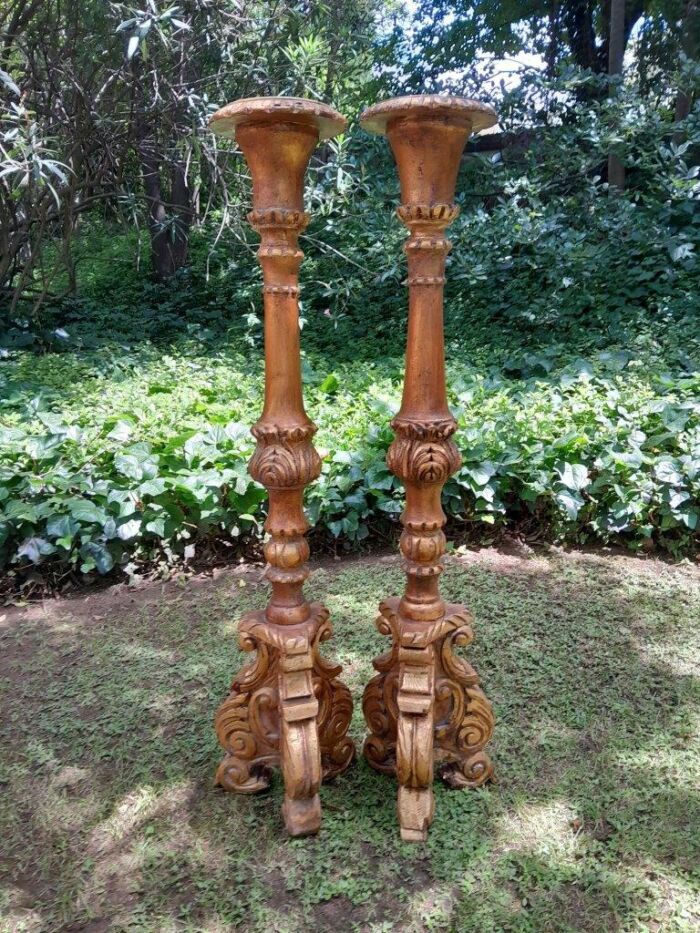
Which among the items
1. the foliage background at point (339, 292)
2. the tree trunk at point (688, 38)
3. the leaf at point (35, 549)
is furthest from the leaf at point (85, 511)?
the tree trunk at point (688, 38)

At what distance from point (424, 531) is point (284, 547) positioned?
0.32 m

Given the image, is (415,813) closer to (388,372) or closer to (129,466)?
(129,466)

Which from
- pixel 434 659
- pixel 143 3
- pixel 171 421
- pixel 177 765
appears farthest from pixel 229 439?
pixel 143 3

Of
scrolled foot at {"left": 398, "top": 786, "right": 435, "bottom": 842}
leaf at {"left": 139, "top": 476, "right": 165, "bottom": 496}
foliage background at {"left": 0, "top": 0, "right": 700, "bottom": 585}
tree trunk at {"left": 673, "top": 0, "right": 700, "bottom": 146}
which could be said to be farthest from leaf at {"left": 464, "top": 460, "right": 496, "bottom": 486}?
tree trunk at {"left": 673, "top": 0, "right": 700, "bottom": 146}

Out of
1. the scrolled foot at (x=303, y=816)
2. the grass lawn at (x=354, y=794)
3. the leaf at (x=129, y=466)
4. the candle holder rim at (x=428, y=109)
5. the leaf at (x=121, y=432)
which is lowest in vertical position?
the grass lawn at (x=354, y=794)

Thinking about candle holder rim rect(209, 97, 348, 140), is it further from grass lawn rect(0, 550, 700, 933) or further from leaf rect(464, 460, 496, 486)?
leaf rect(464, 460, 496, 486)

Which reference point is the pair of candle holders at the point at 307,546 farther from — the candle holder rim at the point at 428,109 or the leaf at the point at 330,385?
the leaf at the point at 330,385

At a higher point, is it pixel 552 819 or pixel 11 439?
pixel 11 439

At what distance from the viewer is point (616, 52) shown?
651 cm

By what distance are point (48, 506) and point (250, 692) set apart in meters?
1.54

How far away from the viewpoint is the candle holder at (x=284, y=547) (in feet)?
5.02

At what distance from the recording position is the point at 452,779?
6.26ft

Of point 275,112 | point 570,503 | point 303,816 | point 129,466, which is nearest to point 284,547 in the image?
point 303,816

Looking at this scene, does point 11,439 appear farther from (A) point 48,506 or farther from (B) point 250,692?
(B) point 250,692
